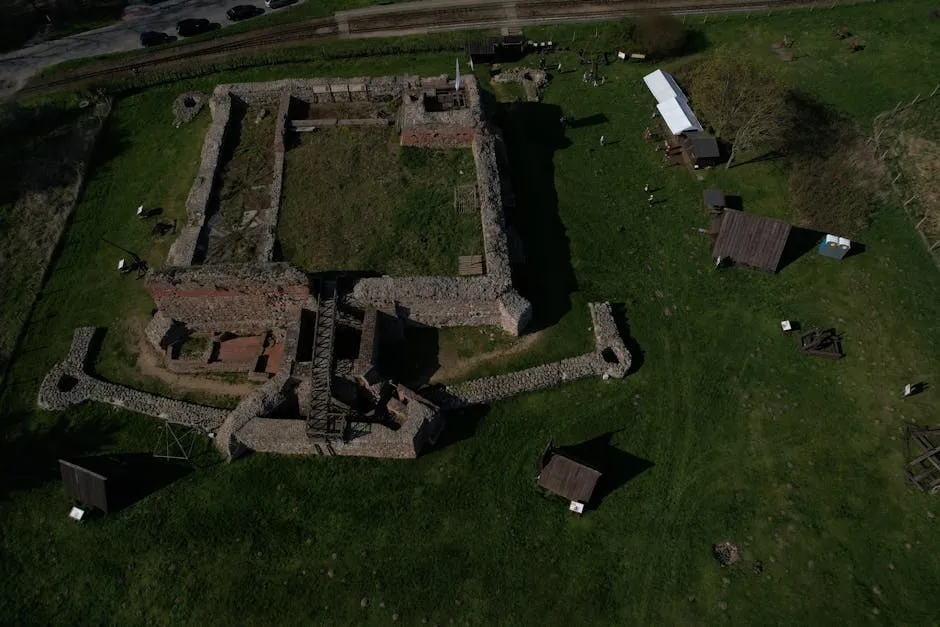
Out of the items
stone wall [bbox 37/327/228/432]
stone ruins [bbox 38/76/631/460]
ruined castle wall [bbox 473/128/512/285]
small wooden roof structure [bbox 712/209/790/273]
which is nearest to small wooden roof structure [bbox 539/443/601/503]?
stone ruins [bbox 38/76/631/460]

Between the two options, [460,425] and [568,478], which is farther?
[460,425]

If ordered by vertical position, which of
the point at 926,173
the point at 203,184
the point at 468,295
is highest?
the point at 203,184

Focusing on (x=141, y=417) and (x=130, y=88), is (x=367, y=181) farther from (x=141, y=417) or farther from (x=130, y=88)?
(x=130, y=88)

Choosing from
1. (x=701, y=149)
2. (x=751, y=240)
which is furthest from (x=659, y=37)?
(x=751, y=240)

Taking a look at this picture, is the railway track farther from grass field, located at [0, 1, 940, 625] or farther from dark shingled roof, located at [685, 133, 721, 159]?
grass field, located at [0, 1, 940, 625]

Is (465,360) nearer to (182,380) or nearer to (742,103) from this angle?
(182,380)

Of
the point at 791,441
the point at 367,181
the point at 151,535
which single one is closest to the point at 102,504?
the point at 151,535

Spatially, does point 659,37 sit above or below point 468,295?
above

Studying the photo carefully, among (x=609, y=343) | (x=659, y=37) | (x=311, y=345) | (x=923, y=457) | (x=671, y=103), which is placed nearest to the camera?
(x=923, y=457)
